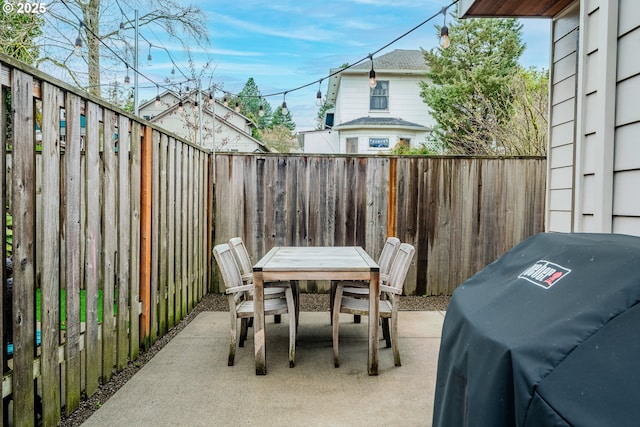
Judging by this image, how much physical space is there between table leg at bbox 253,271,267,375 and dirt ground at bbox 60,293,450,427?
864 mm

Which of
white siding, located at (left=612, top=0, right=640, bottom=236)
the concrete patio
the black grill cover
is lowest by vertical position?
the concrete patio

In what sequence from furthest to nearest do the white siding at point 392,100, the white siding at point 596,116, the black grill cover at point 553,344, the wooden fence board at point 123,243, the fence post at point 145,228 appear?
the white siding at point 392,100 → the fence post at point 145,228 → the wooden fence board at point 123,243 → the white siding at point 596,116 → the black grill cover at point 553,344

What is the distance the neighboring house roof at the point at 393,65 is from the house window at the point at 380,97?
0.54m

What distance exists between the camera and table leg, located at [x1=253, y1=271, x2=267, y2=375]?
314cm

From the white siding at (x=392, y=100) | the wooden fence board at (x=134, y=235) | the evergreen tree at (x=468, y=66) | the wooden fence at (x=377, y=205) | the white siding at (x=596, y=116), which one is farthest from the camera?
the white siding at (x=392, y=100)

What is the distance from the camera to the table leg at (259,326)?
314 cm

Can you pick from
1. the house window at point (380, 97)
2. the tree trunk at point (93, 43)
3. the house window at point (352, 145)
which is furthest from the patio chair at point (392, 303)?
the house window at point (380, 97)

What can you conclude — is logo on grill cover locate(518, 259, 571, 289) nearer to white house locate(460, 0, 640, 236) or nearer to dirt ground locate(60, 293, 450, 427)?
white house locate(460, 0, 640, 236)

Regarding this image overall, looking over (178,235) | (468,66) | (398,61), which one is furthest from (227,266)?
(398,61)

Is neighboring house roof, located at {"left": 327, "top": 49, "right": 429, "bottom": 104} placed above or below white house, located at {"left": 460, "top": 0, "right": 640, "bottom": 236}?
above

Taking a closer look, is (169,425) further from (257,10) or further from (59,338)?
(257,10)

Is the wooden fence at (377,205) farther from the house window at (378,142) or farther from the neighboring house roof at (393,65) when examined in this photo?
the house window at (378,142)

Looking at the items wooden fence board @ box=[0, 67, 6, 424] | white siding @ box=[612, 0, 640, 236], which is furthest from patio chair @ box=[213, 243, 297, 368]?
white siding @ box=[612, 0, 640, 236]

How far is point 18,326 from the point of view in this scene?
194 centimetres
